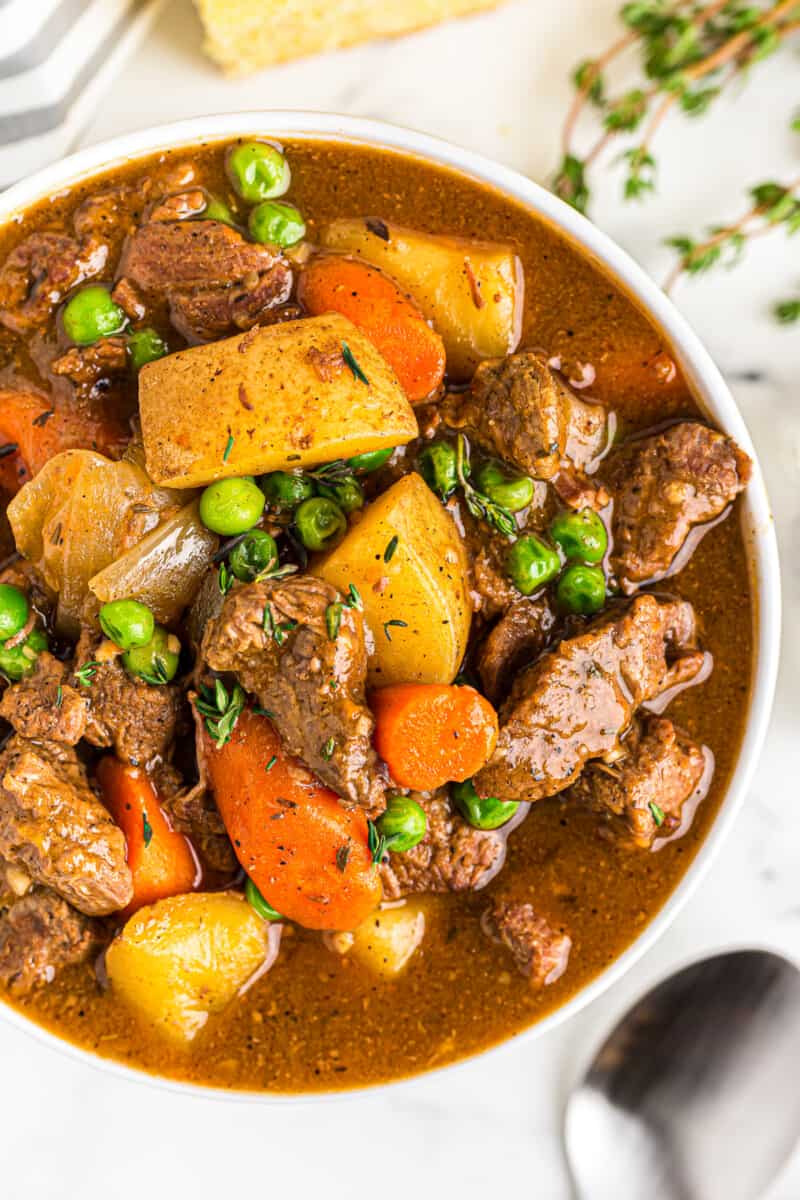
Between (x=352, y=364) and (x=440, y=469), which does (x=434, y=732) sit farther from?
(x=352, y=364)

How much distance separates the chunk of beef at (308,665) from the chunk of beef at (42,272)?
934 millimetres

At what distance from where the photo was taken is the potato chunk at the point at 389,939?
A: 290cm

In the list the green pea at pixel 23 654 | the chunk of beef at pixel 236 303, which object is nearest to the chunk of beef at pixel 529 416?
the chunk of beef at pixel 236 303

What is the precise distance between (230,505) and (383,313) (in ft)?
2.00

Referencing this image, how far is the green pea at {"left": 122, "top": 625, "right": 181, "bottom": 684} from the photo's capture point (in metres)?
2.70

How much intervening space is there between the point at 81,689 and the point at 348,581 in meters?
0.73

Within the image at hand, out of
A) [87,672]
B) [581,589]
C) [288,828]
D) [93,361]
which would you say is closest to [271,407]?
[93,361]

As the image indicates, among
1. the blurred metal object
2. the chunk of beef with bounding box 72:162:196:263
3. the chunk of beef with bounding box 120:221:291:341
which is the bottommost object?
the chunk of beef with bounding box 120:221:291:341

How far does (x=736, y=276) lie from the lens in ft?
11.2

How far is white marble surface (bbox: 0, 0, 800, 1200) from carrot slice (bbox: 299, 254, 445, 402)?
99 centimetres

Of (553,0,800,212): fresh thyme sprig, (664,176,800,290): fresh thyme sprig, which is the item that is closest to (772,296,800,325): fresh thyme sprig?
(664,176,800,290): fresh thyme sprig

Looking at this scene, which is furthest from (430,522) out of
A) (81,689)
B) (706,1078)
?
(706,1078)

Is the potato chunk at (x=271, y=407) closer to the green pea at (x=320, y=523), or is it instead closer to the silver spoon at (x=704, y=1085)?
the green pea at (x=320, y=523)

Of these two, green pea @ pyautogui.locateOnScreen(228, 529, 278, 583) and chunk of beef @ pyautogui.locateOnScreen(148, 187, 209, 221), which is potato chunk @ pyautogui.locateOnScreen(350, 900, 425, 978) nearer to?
green pea @ pyautogui.locateOnScreen(228, 529, 278, 583)
